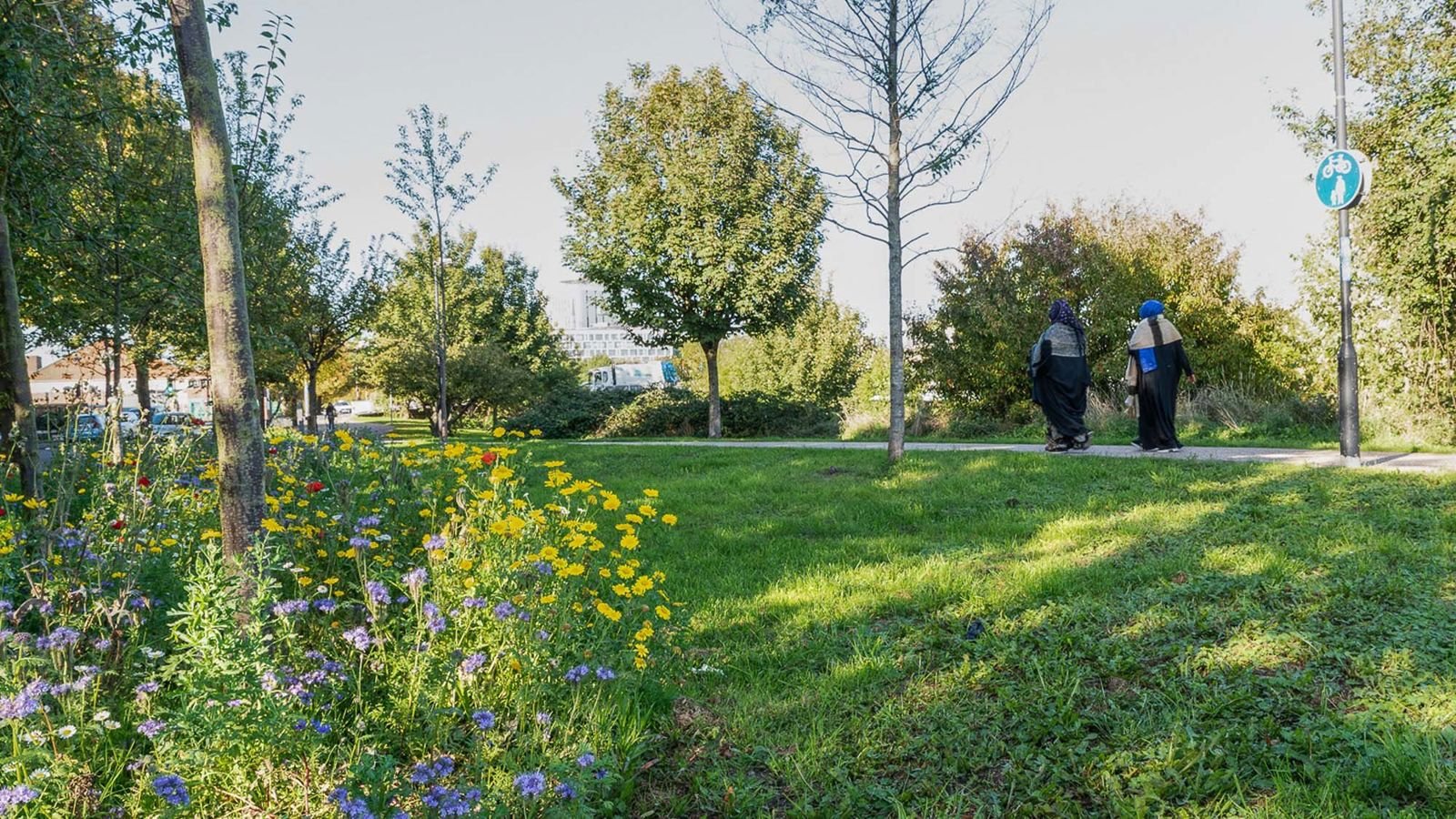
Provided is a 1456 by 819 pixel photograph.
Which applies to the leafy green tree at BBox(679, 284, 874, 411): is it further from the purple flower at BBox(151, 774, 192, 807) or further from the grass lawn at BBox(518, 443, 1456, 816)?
the purple flower at BBox(151, 774, 192, 807)

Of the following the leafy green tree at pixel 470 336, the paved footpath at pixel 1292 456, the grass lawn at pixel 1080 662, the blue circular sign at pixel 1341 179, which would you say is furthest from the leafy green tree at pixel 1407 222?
the leafy green tree at pixel 470 336

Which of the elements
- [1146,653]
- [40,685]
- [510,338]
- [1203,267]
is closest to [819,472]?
[1146,653]

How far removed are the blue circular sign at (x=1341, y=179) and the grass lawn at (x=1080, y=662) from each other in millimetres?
3029

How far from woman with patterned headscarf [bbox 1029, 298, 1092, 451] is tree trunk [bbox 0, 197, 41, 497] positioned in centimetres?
984

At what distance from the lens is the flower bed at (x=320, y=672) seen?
7.04 feet

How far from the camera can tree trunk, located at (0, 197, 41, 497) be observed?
5176 millimetres

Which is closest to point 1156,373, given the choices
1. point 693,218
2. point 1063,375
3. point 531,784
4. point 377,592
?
point 1063,375

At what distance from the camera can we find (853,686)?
3338mm

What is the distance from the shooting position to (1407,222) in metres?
11.4

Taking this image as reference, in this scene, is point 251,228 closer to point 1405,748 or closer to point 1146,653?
point 1146,653

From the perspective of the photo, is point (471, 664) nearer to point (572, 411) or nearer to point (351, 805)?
point (351, 805)

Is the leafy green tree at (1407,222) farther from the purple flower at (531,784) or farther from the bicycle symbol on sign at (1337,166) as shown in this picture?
the purple flower at (531,784)

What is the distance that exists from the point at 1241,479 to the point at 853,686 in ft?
18.5

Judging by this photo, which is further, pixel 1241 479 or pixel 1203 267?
pixel 1203 267
